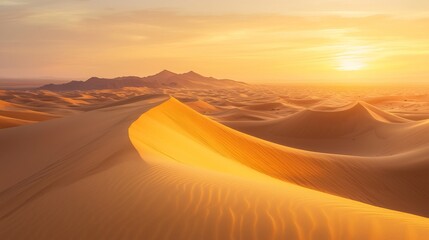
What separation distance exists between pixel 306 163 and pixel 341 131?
46.2ft

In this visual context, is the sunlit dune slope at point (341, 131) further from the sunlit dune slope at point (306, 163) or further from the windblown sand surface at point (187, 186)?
the sunlit dune slope at point (306, 163)

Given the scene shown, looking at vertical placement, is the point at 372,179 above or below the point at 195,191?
below

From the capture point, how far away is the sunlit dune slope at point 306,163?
10.1m

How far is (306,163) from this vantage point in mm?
12203

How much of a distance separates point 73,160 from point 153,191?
3.78m

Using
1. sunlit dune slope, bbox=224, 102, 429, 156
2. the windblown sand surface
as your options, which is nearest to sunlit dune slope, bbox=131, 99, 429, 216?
the windblown sand surface

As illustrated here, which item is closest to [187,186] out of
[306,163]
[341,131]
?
[306,163]

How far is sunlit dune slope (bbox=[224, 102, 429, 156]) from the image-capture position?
20000 millimetres

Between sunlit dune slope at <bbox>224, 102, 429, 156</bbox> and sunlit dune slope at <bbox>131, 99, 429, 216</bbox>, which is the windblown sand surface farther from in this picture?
sunlit dune slope at <bbox>224, 102, 429, 156</bbox>

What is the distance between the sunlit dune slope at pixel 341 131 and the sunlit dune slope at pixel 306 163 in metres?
6.80

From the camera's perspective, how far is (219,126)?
15.2 meters

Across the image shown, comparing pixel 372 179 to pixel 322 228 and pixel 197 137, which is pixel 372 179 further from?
pixel 322 228

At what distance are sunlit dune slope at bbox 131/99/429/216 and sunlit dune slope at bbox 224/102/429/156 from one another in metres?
6.80

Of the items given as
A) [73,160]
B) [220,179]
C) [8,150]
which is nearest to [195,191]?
[220,179]
